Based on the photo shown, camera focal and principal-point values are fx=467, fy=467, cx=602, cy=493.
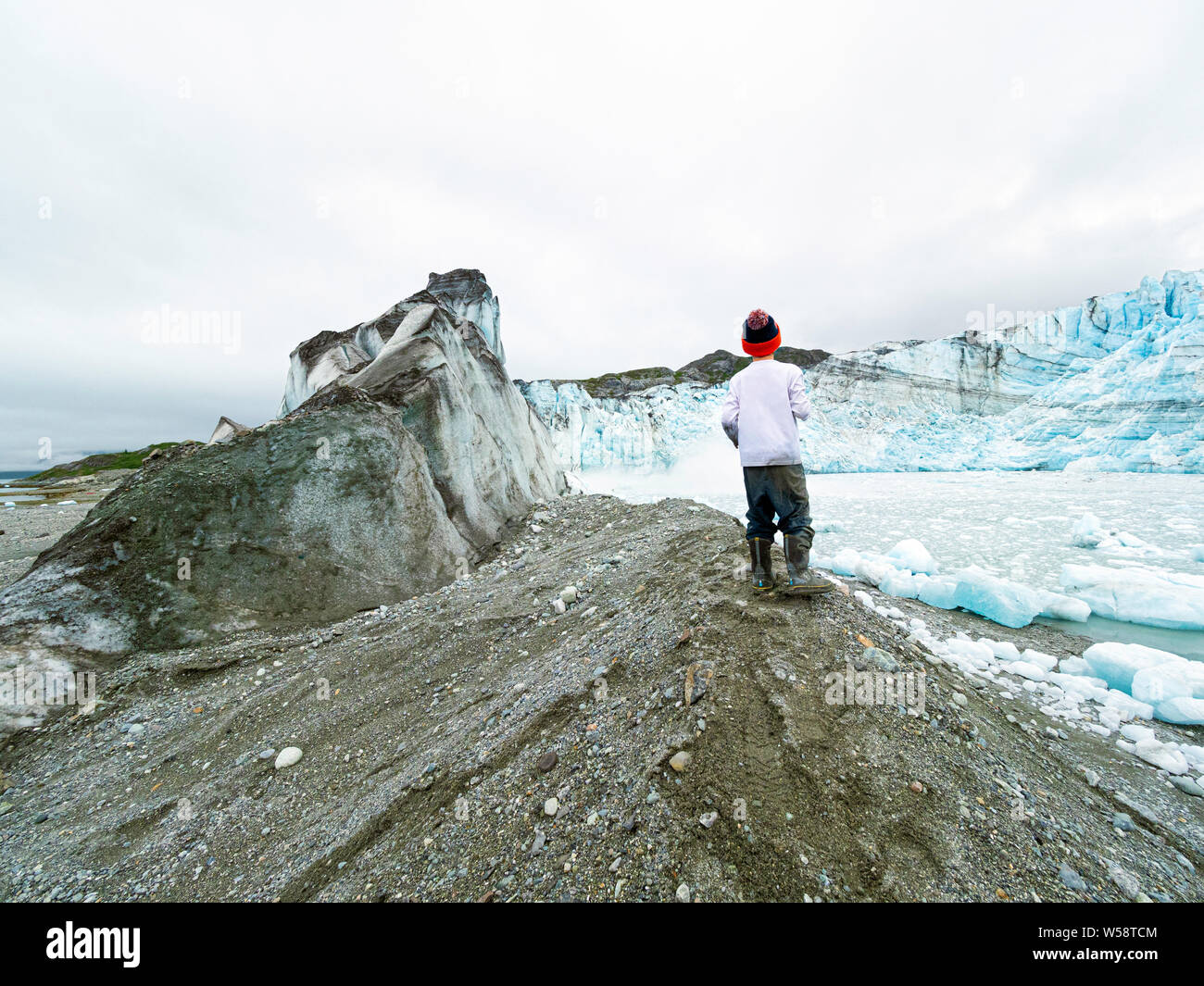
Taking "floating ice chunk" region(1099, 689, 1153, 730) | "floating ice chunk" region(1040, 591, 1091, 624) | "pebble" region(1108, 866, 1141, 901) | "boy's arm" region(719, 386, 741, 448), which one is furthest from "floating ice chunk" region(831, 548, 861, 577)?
"pebble" region(1108, 866, 1141, 901)

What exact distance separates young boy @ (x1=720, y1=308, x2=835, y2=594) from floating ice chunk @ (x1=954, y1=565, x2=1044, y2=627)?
3468 millimetres

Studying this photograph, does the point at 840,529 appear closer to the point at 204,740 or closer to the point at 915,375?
the point at 204,740

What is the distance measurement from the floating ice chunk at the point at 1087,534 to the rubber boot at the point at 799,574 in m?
9.31

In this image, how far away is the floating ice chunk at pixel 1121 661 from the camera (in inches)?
148

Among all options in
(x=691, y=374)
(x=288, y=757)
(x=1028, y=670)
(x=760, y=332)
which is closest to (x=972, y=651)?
(x=1028, y=670)

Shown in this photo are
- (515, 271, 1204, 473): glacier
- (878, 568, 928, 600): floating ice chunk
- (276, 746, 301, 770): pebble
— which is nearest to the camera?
(276, 746, 301, 770): pebble

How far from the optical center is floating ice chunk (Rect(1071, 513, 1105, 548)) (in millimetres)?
8875

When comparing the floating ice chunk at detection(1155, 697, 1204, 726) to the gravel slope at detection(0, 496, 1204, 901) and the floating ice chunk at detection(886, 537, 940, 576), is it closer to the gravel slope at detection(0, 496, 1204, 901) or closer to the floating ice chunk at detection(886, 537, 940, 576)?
the gravel slope at detection(0, 496, 1204, 901)

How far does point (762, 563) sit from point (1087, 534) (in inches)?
380

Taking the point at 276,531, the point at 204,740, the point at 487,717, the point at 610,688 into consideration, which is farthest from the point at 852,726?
the point at 276,531

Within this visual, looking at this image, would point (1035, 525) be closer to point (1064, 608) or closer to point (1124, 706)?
point (1064, 608)

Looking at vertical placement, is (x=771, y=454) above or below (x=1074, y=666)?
above

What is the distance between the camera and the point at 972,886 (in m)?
1.72

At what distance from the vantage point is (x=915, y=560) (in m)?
7.08
